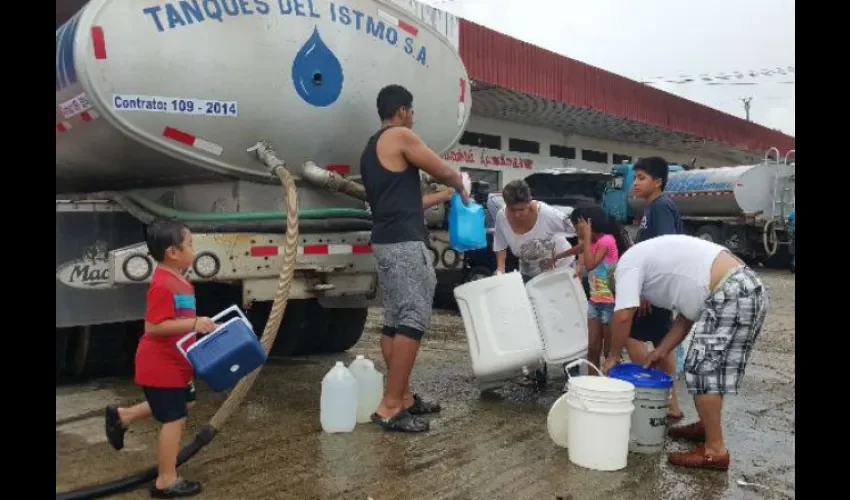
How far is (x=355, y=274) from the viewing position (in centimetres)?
458

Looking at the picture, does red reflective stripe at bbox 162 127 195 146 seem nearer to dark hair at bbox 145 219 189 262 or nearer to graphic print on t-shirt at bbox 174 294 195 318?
dark hair at bbox 145 219 189 262

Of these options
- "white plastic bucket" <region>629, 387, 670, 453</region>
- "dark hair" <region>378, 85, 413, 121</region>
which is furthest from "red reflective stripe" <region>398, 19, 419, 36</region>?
"white plastic bucket" <region>629, 387, 670, 453</region>

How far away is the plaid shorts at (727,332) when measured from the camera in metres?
Result: 3.40

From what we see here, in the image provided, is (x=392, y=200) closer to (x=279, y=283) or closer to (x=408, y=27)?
(x=279, y=283)

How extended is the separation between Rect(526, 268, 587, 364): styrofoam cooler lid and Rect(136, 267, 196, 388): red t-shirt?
2501mm

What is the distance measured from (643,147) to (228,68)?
85.1ft

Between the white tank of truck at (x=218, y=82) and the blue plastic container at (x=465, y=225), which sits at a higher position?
the white tank of truck at (x=218, y=82)

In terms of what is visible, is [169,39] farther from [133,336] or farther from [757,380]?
[757,380]

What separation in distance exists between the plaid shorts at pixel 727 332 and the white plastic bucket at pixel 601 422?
0.34m

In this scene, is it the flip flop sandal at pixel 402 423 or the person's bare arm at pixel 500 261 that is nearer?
the flip flop sandal at pixel 402 423

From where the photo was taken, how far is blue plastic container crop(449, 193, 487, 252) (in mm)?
4500

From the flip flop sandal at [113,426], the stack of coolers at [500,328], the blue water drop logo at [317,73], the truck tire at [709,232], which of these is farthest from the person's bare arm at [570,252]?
the truck tire at [709,232]

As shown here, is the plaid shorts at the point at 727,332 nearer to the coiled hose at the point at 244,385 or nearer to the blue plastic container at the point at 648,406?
the blue plastic container at the point at 648,406

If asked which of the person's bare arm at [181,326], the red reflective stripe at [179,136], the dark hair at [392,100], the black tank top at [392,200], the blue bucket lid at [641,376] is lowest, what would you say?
the blue bucket lid at [641,376]
